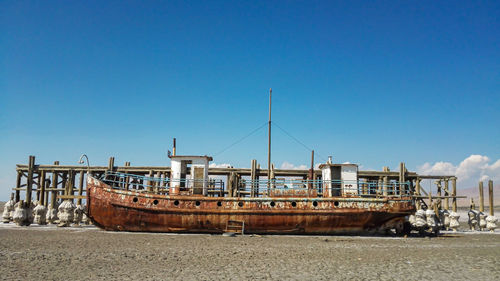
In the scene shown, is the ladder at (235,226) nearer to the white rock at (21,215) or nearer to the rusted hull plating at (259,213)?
the rusted hull plating at (259,213)

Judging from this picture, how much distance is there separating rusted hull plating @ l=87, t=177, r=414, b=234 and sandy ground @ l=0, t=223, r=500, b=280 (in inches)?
130

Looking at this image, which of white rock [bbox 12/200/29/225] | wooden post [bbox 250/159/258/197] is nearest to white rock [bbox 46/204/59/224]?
white rock [bbox 12/200/29/225]

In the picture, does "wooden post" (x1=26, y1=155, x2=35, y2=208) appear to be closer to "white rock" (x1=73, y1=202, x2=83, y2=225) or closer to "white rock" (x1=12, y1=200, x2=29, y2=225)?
"white rock" (x1=12, y1=200, x2=29, y2=225)

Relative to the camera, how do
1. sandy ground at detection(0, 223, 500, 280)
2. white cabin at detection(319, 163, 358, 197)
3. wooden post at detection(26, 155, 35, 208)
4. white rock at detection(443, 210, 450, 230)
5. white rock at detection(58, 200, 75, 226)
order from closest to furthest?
sandy ground at detection(0, 223, 500, 280)
white cabin at detection(319, 163, 358, 197)
white rock at detection(58, 200, 75, 226)
white rock at detection(443, 210, 450, 230)
wooden post at detection(26, 155, 35, 208)

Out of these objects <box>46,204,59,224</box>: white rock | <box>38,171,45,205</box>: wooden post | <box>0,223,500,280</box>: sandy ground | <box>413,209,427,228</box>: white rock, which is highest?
<box>38,171,45,205</box>: wooden post

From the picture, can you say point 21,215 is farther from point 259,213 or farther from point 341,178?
point 341,178

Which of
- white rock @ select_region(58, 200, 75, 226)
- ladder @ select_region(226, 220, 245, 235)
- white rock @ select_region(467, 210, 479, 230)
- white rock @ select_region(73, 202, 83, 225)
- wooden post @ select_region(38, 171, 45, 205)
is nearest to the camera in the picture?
ladder @ select_region(226, 220, 245, 235)

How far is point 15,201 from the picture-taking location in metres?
23.8

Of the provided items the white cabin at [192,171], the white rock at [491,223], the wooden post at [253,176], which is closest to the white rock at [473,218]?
the white rock at [491,223]

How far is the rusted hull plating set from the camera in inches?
635

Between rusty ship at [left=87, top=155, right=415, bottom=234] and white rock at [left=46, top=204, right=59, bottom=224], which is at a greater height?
rusty ship at [left=87, top=155, right=415, bottom=234]

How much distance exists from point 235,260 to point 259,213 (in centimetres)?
696

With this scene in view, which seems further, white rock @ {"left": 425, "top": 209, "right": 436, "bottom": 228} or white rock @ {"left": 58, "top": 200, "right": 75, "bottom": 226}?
white rock @ {"left": 58, "top": 200, "right": 75, "bottom": 226}

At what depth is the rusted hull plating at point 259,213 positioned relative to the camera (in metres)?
16.1
